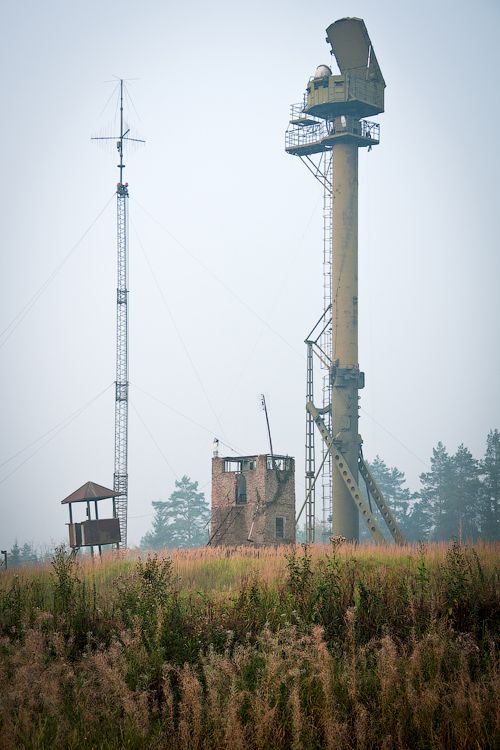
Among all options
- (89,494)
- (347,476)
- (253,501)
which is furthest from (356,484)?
(89,494)

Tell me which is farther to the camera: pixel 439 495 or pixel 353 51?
pixel 439 495

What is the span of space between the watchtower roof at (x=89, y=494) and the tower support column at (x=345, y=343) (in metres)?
14.2

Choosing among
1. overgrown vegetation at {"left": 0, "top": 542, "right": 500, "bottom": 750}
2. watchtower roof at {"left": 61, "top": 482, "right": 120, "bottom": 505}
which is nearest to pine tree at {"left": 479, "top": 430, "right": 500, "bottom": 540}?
watchtower roof at {"left": 61, "top": 482, "right": 120, "bottom": 505}

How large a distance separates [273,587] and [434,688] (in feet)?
26.2

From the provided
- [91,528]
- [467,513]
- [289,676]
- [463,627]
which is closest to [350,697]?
[289,676]

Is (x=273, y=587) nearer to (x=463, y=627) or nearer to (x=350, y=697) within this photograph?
(x=463, y=627)

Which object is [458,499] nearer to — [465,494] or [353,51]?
[465,494]

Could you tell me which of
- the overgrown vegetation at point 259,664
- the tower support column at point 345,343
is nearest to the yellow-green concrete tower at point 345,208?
the tower support column at point 345,343

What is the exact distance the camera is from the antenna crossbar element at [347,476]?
175ft

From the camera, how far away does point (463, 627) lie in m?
19.4

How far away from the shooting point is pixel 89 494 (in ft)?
146

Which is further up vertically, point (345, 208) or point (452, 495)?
point (345, 208)

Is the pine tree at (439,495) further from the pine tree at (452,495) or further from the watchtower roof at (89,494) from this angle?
the watchtower roof at (89,494)

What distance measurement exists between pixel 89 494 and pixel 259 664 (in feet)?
93.2
